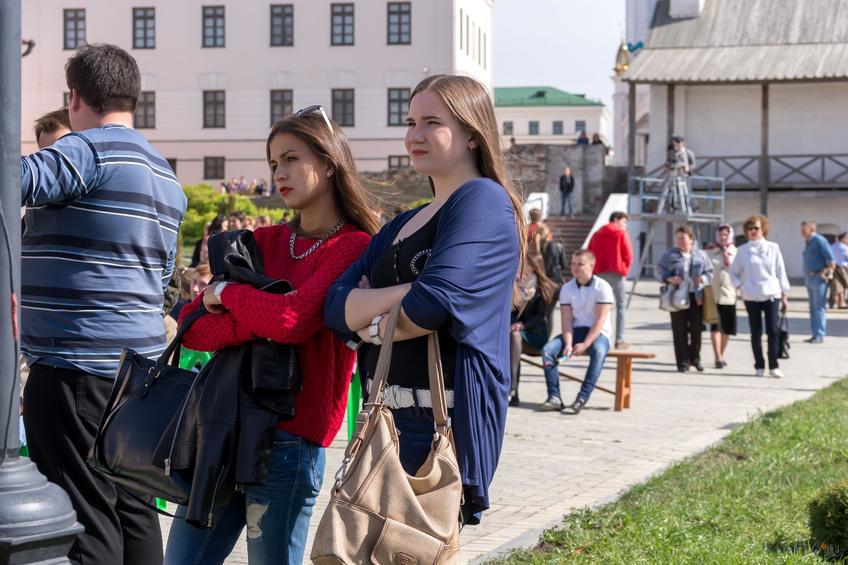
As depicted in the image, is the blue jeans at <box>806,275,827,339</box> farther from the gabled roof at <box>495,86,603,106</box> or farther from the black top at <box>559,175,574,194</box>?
the gabled roof at <box>495,86,603,106</box>

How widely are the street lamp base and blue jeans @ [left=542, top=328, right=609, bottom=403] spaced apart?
347 inches

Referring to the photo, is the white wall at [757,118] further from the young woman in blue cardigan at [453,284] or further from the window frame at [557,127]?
the window frame at [557,127]

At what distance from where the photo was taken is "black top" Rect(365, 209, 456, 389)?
3.47 metres

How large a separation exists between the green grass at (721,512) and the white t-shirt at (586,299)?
8.58 feet

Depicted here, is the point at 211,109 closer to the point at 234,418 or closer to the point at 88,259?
the point at 88,259

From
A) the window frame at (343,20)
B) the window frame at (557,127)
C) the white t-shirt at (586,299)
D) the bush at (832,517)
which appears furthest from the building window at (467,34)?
the bush at (832,517)

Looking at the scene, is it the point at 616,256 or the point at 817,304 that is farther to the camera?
the point at 817,304

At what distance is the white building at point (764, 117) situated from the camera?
4141cm

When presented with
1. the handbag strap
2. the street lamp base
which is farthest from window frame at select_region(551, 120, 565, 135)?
the street lamp base

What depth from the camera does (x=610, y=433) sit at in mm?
10812

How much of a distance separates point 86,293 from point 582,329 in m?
8.58

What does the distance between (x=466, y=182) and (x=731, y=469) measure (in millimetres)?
5237

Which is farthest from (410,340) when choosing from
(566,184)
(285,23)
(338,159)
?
(285,23)

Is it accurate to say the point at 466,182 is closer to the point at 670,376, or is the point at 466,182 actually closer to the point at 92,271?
the point at 92,271
